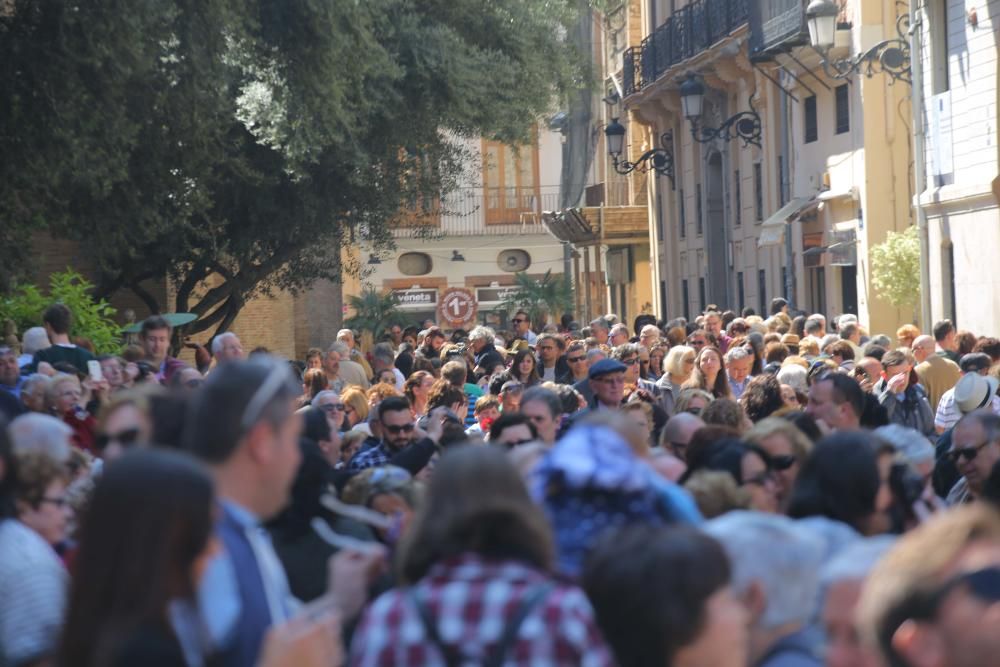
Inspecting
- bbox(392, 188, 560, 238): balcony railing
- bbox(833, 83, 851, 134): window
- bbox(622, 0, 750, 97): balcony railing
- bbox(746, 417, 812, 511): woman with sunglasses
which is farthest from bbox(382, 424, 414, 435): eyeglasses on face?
bbox(392, 188, 560, 238): balcony railing

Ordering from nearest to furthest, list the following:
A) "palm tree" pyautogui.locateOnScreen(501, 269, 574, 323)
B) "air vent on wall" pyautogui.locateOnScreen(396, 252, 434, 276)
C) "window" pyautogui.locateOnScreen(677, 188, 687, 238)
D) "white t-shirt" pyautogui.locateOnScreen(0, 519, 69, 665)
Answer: "white t-shirt" pyautogui.locateOnScreen(0, 519, 69, 665) < "palm tree" pyautogui.locateOnScreen(501, 269, 574, 323) < "window" pyautogui.locateOnScreen(677, 188, 687, 238) < "air vent on wall" pyautogui.locateOnScreen(396, 252, 434, 276)

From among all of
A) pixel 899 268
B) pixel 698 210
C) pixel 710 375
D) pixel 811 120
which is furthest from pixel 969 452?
pixel 698 210

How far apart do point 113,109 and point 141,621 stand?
11256 mm

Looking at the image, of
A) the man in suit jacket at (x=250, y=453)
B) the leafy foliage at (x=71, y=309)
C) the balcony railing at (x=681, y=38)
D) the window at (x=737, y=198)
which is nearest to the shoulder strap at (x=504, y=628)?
the man in suit jacket at (x=250, y=453)

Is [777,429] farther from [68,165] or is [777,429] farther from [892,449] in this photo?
[68,165]

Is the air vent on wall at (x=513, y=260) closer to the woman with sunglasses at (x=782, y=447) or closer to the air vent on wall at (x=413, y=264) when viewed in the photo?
the air vent on wall at (x=413, y=264)

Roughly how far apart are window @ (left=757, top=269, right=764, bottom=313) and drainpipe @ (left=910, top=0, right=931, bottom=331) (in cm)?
1027

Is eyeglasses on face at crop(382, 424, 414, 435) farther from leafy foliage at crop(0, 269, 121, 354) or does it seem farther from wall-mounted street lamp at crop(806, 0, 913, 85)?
wall-mounted street lamp at crop(806, 0, 913, 85)

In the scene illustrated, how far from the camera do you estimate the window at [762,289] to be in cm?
3431

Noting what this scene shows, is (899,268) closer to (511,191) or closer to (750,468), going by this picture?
(750,468)

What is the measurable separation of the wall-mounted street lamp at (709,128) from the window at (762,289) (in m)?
2.47

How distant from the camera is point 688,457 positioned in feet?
24.0

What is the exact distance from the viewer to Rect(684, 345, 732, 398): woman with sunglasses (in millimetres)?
12305

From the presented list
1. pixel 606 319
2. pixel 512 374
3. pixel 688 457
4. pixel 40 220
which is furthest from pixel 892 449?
pixel 606 319
